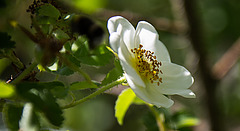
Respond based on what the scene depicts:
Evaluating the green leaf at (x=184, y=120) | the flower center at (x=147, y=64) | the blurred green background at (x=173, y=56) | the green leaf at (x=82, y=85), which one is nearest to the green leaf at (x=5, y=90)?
the green leaf at (x=82, y=85)

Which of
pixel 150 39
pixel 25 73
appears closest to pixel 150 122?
pixel 150 39

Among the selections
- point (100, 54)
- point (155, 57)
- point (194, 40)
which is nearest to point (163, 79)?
point (155, 57)

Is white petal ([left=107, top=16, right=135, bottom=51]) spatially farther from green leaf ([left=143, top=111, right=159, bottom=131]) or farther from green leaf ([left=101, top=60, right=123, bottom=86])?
green leaf ([left=143, top=111, right=159, bottom=131])

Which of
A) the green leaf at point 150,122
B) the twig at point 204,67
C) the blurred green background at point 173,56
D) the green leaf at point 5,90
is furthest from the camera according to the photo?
the blurred green background at point 173,56

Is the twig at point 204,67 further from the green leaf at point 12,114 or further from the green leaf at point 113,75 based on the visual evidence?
the green leaf at point 12,114

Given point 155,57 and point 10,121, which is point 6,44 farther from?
point 155,57

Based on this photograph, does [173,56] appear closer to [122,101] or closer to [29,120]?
[122,101]
